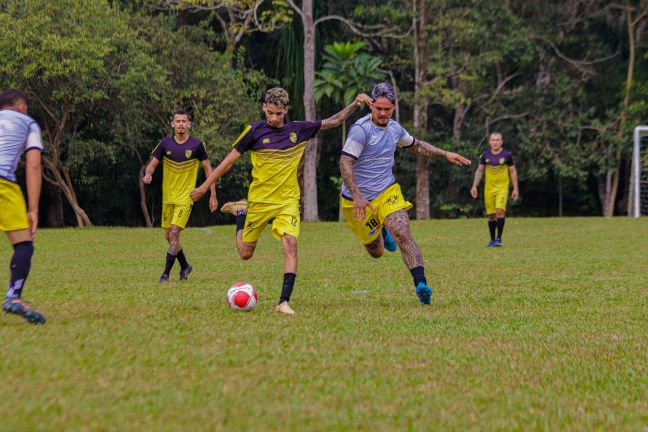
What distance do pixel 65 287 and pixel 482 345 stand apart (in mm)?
6215

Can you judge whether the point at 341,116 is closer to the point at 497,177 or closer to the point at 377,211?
the point at 377,211

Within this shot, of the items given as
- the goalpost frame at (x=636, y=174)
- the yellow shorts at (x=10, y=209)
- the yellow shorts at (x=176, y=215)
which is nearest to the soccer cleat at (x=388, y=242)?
the yellow shorts at (x=176, y=215)

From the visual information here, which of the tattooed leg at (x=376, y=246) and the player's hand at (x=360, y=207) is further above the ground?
the player's hand at (x=360, y=207)

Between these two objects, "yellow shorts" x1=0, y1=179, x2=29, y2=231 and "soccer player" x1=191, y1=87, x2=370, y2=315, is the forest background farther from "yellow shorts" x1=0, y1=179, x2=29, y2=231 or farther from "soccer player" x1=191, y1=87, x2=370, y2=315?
"yellow shorts" x1=0, y1=179, x2=29, y2=231

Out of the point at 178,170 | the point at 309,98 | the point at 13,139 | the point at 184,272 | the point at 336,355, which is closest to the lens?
the point at 336,355

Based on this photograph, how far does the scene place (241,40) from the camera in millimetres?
39469

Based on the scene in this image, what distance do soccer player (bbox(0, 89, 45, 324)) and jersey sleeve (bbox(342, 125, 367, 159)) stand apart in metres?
3.09

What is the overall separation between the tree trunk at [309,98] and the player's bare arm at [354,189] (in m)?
23.0

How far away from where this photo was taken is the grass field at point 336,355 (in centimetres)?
440

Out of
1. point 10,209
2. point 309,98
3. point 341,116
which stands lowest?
point 10,209

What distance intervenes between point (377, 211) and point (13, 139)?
3.81 metres

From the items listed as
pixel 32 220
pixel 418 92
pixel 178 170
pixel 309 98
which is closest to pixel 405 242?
pixel 32 220

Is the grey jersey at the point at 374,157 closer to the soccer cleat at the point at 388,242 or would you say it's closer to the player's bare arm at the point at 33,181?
the soccer cleat at the point at 388,242

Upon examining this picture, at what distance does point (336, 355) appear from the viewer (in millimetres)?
5945
